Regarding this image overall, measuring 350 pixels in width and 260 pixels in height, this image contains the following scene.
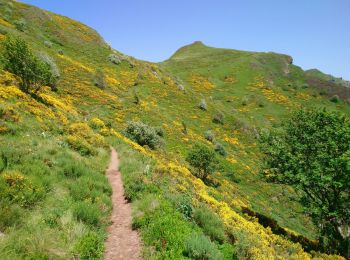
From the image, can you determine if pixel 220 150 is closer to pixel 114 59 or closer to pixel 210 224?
pixel 210 224

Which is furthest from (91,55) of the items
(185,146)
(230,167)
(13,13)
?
(230,167)

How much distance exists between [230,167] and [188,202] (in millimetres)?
23950

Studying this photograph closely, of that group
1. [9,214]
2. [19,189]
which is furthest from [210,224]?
[9,214]

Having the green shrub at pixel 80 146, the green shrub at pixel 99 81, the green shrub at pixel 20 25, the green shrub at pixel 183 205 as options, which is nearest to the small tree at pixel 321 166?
the green shrub at pixel 183 205

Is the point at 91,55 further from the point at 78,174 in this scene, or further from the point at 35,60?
the point at 78,174

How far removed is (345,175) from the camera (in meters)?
17.1

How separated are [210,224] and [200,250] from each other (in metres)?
3.14

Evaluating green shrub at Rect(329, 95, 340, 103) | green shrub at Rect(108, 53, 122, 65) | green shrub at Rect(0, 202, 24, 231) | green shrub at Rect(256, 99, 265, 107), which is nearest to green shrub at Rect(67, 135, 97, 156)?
green shrub at Rect(0, 202, 24, 231)

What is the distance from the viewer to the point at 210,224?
38.9 feet

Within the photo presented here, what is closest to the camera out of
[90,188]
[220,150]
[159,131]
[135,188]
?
[90,188]

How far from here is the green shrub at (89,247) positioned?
7.85 m

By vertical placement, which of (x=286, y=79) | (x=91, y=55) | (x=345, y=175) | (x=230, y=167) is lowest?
(x=230, y=167)

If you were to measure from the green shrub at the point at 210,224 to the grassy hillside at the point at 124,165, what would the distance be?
0.05m

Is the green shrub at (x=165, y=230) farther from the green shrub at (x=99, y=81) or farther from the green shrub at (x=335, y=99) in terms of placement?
the green shrub at (x=335, y=99)
